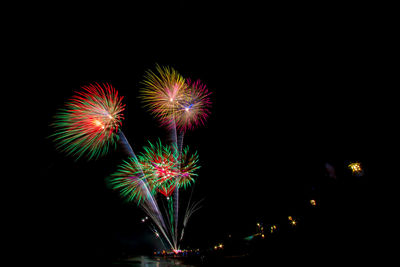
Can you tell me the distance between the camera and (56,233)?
8758mm

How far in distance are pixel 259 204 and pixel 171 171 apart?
69.4 feet

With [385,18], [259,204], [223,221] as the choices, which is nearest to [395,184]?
[385,18]

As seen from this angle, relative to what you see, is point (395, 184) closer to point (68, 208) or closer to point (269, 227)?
point (68, 208)

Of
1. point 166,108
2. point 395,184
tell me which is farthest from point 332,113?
point 166,108

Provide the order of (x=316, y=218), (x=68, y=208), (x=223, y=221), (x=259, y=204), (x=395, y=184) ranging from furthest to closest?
1. (x=223, y=221)
2. (x=259, y=204)
3. (x=68, y=208)
4. (x=316, y=218)
5. (x=395, y=184)

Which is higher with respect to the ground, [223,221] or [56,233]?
[223,221]

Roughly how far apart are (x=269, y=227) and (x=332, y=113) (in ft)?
50.6

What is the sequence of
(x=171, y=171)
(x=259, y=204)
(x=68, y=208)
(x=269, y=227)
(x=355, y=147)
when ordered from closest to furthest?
(x=68, y=208), (x=171, y=171), (x=355, y=147), (x=269, y=227), (x=259, y=204)

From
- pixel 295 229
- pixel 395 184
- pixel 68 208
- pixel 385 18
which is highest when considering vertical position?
pixel 385 18

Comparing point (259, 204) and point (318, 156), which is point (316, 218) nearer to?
point (318, 156)

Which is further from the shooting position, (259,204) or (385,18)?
(259,204)

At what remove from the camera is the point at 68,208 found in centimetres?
1227

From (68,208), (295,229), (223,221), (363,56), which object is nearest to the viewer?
(295,229)

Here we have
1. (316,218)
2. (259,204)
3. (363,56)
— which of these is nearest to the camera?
(316,218)
